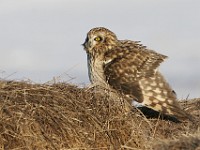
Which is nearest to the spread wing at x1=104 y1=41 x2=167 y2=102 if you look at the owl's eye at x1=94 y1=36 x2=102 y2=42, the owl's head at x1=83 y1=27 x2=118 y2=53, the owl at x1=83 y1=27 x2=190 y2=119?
the owl at x1=83 y1=27 x2=190 y2=119

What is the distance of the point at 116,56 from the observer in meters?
13.3

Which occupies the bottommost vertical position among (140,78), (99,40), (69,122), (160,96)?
(69,122)

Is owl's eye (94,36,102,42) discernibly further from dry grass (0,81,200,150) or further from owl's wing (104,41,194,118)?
dry grass (0,81,200,150)

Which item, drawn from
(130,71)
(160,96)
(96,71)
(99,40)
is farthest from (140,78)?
(99,40)

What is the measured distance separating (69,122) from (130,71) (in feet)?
7.17

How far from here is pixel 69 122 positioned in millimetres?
11203

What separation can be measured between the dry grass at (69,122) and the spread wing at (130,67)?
52cm

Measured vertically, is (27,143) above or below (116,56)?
below

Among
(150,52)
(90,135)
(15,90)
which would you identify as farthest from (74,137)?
(150,52)

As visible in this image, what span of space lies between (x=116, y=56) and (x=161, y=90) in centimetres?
91

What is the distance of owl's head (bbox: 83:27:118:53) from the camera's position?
13484 mm

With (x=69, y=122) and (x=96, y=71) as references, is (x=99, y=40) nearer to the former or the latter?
(x=96, y=71)

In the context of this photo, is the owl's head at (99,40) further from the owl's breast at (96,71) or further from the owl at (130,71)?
the owl's breast at (96,71)

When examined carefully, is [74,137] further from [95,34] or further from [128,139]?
[95,34]
